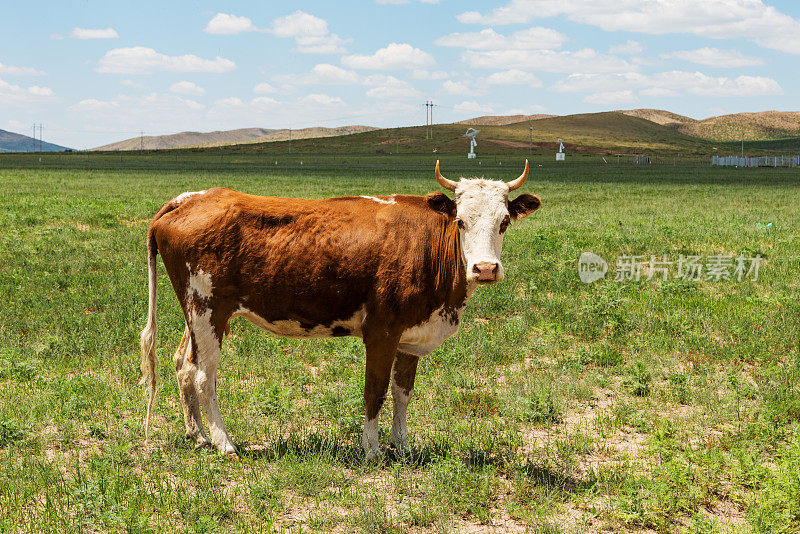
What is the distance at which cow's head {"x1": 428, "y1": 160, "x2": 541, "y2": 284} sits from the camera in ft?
18.8

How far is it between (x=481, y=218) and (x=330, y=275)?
1579mm

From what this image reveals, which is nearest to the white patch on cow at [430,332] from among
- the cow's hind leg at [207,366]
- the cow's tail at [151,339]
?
the cow's hind leg at [207,366]

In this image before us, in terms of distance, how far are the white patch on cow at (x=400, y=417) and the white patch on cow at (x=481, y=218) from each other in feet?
5.36

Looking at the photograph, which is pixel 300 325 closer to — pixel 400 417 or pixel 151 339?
pixel 400 417

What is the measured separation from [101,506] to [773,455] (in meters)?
6.28

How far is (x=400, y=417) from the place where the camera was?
21.9 feet

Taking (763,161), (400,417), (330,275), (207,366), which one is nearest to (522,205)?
(330,275)

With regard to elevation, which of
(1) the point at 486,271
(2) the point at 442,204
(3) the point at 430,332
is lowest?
(3) the point at 430,332

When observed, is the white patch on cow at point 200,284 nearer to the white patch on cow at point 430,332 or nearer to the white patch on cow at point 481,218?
the white patch on cow at point 430,332

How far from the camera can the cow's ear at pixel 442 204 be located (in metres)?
6.24

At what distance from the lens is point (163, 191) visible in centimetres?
3741

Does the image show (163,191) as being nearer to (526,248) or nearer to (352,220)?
(526,248)

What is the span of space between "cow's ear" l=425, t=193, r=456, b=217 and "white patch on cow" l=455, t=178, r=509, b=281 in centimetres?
17

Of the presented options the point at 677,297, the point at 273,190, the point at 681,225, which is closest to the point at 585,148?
the point at 273,190
